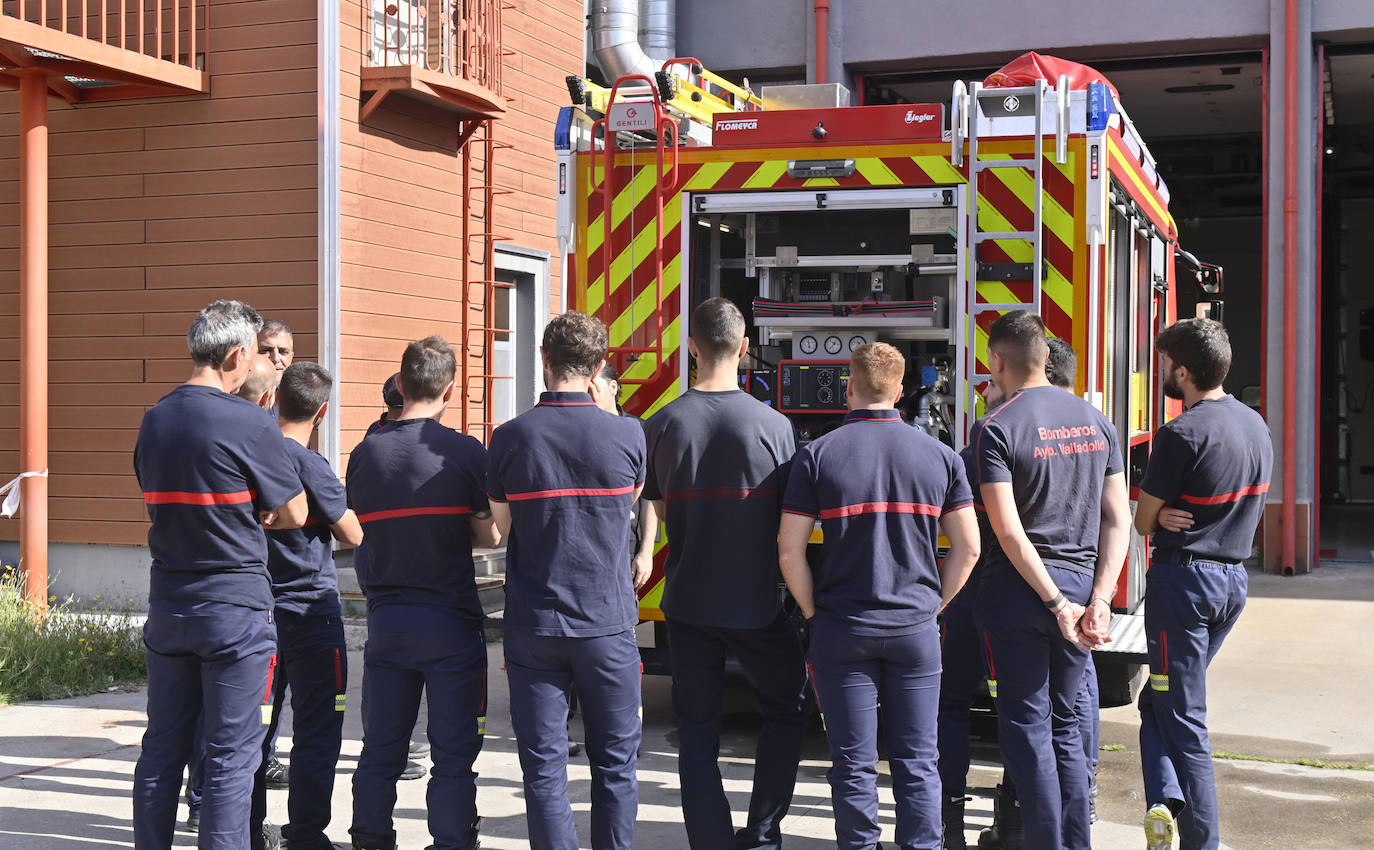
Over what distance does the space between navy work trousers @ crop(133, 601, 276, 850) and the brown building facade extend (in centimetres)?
546

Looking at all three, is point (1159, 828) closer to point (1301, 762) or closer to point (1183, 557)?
point (1183, 557)

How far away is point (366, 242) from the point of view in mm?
10094

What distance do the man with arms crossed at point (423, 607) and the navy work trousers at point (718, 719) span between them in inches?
26.4

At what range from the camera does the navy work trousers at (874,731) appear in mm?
4359

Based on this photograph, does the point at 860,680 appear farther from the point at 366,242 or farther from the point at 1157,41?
the point at 1157,41

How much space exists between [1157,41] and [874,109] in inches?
315

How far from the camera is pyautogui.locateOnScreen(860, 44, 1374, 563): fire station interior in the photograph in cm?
1576

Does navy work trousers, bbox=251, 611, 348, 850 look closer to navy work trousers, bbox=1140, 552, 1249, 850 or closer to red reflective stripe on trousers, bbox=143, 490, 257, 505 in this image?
red reflective stripe on trousers, bbox=143, 490, 257, 505

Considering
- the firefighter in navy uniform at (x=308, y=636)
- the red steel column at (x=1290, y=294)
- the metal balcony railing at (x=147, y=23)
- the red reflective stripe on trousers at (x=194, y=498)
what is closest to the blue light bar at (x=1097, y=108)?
the firefighter in navy uniform at (x=308, y=636)

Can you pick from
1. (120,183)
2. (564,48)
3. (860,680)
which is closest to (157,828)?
(860,680)

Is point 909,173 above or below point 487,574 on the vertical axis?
above

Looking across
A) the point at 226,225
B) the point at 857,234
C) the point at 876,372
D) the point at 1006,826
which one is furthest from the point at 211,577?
the point at 226,225

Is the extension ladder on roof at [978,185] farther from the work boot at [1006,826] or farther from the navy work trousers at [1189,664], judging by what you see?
the work boot at [1006,826]

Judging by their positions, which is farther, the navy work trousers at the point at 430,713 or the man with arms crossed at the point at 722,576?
the man with arms crossed at the point at 722,576
